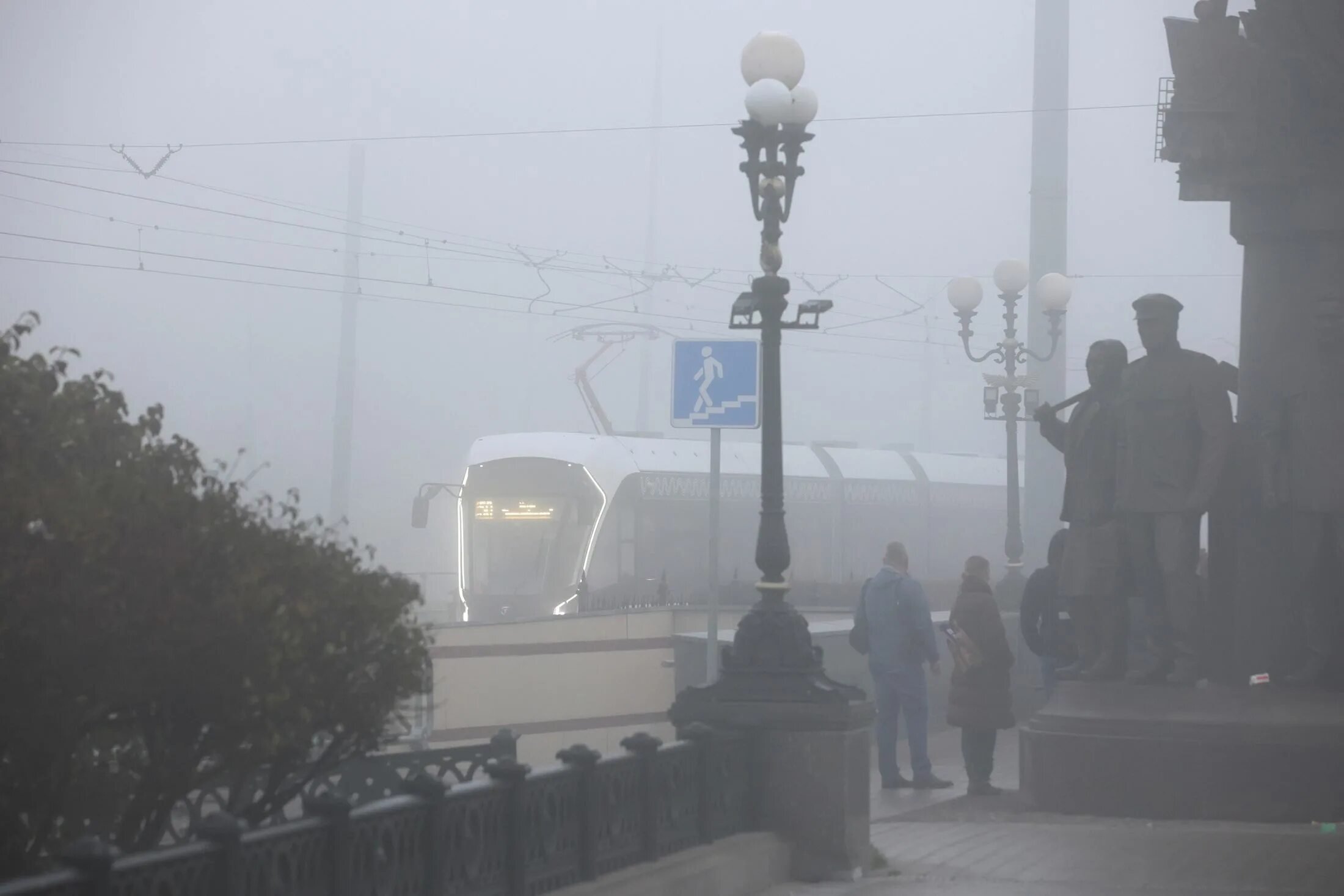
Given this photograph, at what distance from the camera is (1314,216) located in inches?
385

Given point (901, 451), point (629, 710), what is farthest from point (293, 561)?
point (901, 451)

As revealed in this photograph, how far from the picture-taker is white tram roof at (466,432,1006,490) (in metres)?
24.5

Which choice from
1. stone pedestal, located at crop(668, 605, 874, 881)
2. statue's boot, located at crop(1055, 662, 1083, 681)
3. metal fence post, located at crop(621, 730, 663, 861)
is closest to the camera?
metal fence post, located at crop(621, 730, 663, 861)

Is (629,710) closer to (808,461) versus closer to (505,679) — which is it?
(505,679)

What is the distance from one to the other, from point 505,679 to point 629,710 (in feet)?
5.76

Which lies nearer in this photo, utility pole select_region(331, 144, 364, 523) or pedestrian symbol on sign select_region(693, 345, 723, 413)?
pedestrian symbol on sign select_region(693, 345, 723, 413)

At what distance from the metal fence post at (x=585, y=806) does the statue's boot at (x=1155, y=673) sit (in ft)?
16.3

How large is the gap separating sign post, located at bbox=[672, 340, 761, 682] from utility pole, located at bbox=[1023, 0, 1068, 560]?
42.3 ft

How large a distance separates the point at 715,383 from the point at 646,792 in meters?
4.46

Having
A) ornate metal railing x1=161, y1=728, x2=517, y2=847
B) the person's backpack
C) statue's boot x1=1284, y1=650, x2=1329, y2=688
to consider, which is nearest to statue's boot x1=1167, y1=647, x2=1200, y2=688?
statue's boot x1=1284, y1=650, x2=1329, y2=688

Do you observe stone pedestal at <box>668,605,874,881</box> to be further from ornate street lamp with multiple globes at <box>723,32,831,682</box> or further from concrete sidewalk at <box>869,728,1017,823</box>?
concrete sidewalk at <box>869,728,1017,823</box>

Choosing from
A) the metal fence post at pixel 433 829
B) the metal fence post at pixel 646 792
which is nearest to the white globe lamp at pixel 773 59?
the metal fence post at pixel 646 792

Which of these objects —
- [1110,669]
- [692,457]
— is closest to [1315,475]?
[1110,669]

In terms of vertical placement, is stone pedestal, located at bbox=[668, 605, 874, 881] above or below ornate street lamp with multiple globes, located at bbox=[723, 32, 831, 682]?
below
